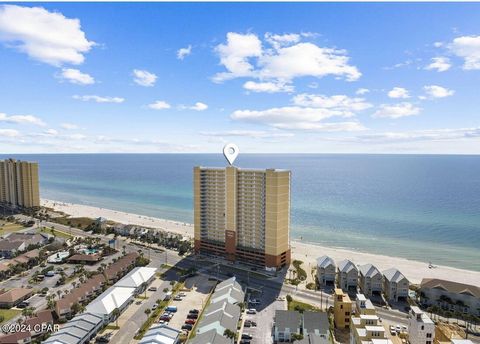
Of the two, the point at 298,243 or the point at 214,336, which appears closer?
the point at 214,336

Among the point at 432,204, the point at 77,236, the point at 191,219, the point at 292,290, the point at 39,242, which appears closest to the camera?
the point at 292,290

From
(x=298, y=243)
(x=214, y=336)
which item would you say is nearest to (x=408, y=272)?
(x=298, y=243)

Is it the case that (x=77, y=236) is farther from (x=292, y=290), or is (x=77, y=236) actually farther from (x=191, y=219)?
(x=292, y=290)

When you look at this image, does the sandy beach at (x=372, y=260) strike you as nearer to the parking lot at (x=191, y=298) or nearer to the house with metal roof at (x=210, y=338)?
the parking lot at (x=191, y=298)

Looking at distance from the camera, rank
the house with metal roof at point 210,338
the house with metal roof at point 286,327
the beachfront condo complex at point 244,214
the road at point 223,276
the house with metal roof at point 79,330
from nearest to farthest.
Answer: the house with metal roof at point 210,338 < the house with metal roof at point 79,330 < the house with metal roof at point 286,327 < the road at point 223,276 < the beachfront condo complex at point 244,214

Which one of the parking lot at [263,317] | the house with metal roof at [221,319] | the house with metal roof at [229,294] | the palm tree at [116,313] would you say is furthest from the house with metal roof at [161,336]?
the house with metal roof at [229,294]

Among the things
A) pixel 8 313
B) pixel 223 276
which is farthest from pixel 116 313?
pixel 223 276
